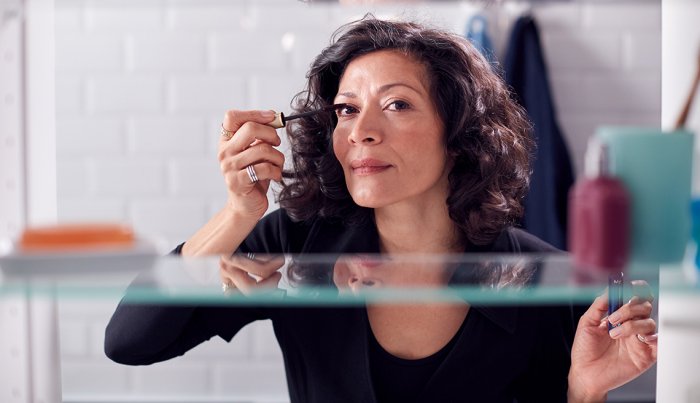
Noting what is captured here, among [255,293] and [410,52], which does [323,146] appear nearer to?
[410,52]

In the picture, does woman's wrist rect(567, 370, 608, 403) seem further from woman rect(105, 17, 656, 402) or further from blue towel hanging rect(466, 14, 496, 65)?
blue towel hanging rect(466, 14, 496, 65)

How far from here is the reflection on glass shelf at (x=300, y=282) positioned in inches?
22.5

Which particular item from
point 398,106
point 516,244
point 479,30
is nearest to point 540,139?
point 479,30

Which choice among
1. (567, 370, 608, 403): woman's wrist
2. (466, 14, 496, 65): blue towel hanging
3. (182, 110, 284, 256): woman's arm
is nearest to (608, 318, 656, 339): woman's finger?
(567, 370, 608, 403): woman's wrist

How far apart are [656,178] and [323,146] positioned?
2.07ft

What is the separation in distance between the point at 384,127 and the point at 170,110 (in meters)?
0.79

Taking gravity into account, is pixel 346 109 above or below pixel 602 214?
above

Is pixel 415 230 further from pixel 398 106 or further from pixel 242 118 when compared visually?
pixel 242 118

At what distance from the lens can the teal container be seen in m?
0.57

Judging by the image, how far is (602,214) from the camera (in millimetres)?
549

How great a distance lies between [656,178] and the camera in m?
0.57

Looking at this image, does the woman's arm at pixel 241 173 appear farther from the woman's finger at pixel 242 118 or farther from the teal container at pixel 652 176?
the teal container at pixel 652 176

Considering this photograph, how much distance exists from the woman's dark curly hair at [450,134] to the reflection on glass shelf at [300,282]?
0.40 metres

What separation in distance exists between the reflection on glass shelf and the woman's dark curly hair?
40cm
